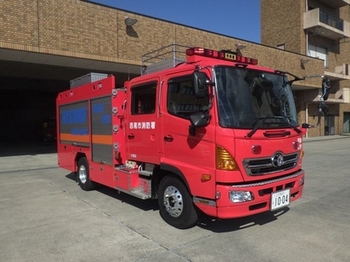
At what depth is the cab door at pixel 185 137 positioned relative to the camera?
4285 millimetres

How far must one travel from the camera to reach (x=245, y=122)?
168 inches

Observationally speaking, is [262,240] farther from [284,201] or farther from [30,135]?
[30,135]

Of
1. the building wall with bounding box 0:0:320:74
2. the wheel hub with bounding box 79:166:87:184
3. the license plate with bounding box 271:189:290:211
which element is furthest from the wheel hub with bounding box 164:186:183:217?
the building wall with bounding box 0:0:320:74

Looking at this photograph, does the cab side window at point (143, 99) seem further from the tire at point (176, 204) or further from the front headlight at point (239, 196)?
the front headlight at point (239, 196)

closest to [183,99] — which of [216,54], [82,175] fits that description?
[216,54]

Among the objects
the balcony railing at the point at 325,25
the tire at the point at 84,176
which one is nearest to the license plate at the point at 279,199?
the tire at the point at 84,176

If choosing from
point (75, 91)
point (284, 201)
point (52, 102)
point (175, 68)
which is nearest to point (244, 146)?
point (284, 201)

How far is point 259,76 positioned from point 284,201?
1.90 m

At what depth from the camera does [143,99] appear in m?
5.59

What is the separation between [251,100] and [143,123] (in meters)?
1.93

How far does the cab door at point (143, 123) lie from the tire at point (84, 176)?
196 cm

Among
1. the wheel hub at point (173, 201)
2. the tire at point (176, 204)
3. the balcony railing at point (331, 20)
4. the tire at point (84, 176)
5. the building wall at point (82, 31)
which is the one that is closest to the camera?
the tire at point (176, 204)

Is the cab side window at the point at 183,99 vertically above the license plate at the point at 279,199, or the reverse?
the cab side window at the point at 183,99

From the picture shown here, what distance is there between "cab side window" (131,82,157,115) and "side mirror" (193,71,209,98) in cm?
126
